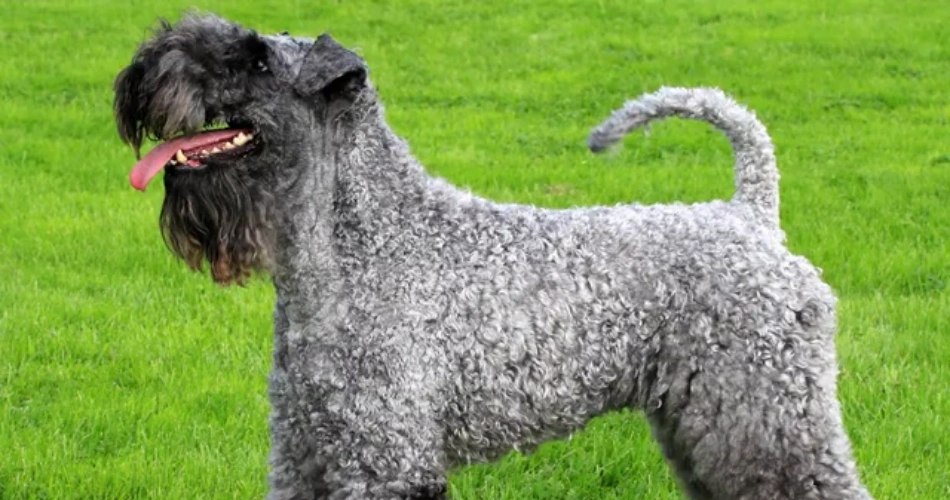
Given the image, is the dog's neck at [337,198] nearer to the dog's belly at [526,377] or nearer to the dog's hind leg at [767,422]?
the dog's belly at [526,377]

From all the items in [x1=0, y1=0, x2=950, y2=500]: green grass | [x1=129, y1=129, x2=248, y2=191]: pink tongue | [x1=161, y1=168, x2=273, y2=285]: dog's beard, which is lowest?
[x1=0, y1=0, x2=950, y2=500]: green grass

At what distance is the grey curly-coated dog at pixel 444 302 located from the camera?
4.14 metres

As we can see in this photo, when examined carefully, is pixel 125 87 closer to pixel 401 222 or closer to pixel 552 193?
pixel 401 222

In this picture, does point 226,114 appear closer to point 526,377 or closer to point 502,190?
point 526,377

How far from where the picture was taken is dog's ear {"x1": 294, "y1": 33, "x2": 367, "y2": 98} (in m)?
4.08

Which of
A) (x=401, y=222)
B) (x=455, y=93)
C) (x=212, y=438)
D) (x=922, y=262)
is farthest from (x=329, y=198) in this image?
(x=455, y=93)

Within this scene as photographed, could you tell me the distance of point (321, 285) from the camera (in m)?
4.38

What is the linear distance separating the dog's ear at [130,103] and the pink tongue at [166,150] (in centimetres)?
10

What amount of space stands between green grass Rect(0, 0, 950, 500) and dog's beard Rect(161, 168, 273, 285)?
177cm

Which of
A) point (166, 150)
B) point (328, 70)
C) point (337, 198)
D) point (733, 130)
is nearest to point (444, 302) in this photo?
point (337, 198)

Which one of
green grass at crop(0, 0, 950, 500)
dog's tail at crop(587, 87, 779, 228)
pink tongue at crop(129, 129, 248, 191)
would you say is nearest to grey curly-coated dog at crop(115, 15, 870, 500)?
pink tongue at crop(129, 129, 248, 191)

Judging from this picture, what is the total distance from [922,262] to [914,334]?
1.37 meters

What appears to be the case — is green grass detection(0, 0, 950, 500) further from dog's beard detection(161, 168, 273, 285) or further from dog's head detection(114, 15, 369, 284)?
dog's head detection(114, 15, 369, 284)

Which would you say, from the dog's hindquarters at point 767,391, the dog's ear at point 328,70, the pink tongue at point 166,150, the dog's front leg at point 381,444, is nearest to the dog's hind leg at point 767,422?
the dog's hindquarters at point 767,391
